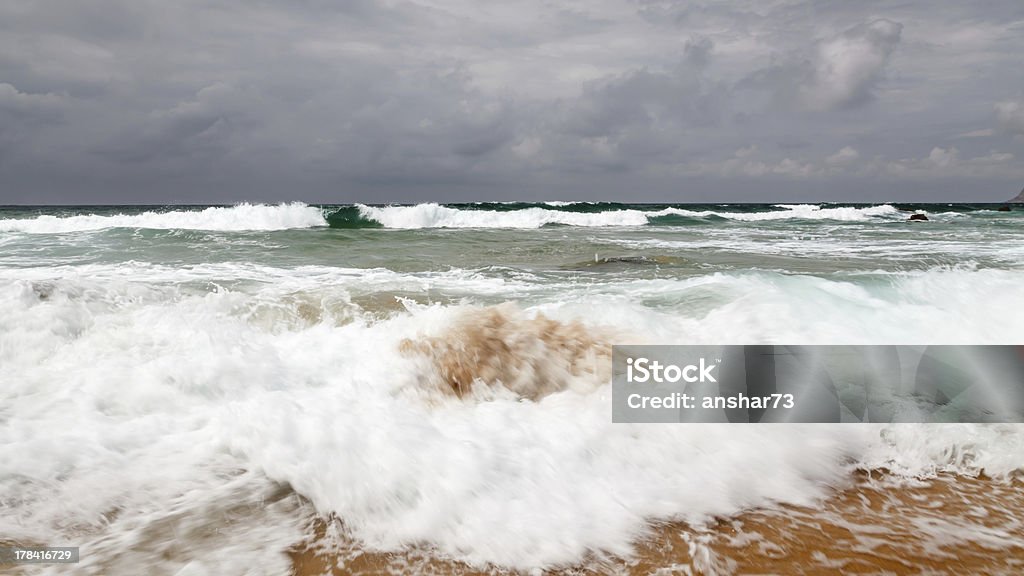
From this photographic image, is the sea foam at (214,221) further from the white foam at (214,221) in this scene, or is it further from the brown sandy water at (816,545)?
the brown sandy water at (816,545)

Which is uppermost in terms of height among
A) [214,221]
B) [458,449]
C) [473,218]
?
[473,218]

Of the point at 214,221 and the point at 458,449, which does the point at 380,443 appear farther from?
the point at 214,221

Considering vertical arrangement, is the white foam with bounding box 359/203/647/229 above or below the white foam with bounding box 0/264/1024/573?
above

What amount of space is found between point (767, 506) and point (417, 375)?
1962 millimetres

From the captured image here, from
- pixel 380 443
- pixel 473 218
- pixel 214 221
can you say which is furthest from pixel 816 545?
pixel 473 218

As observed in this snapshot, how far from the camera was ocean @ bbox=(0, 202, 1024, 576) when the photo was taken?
2232 mm

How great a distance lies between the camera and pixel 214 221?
23.9 metres

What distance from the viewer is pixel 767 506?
2535 mm

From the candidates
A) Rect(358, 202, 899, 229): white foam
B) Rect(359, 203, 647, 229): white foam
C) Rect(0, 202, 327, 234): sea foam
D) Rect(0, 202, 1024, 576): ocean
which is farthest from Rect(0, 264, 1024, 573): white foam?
Rect(359, 203, 647, 229): white foam

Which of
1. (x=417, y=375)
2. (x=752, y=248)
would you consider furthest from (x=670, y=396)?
(x=752, y=248)

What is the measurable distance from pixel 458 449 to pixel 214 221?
2407cm

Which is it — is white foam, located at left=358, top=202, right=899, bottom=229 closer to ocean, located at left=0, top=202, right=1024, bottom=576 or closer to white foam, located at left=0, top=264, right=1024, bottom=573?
ocean, located at left=0, top=202, right=1024, bottom=576

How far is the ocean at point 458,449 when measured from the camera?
7.32 ft

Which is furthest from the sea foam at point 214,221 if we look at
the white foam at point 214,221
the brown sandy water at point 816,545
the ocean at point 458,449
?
the brown sandy water at point 816,545
